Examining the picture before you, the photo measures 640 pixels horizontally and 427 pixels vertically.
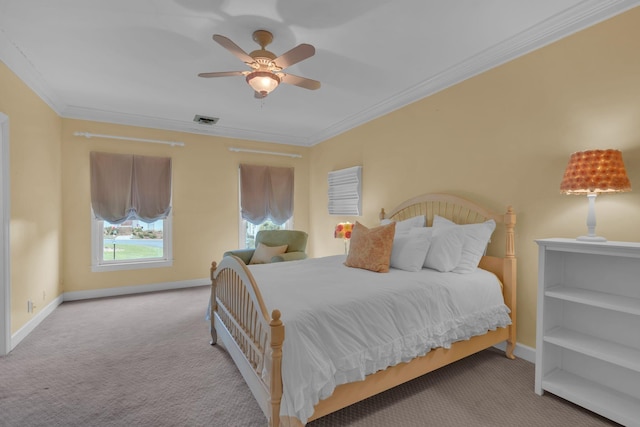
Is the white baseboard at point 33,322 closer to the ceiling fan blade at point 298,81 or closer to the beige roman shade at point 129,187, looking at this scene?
the beige roman shade at point 129,187

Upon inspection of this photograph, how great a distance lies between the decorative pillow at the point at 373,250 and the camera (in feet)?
8.81

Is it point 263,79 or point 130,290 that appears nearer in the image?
point 263,79

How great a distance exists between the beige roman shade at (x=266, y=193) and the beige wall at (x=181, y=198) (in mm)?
161

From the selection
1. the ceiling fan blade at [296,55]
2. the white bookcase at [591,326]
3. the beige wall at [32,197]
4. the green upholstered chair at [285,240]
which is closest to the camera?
the white bookcase at [591,326]

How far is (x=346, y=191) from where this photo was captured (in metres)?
4.81

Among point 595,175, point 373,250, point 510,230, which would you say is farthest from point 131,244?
point 595,175

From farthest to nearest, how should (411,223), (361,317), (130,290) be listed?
(130,290) → (411,223) → (361,317)

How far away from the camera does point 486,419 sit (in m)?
1.88

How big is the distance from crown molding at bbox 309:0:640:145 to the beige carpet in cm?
265

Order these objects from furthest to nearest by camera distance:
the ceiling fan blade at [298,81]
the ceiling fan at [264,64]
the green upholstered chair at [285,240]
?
the green upholstered chair at [285,240]
the ceiling fan blade at [298,81]
the ceiling fan at [264,64]

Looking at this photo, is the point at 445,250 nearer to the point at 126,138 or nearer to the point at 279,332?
the point at 279,332

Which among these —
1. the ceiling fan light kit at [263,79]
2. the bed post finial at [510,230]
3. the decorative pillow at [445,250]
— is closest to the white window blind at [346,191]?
the decorative pillow at [445,250]

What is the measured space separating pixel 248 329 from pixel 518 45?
123 inches

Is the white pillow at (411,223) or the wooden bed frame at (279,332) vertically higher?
the white pillow at (411,223)
